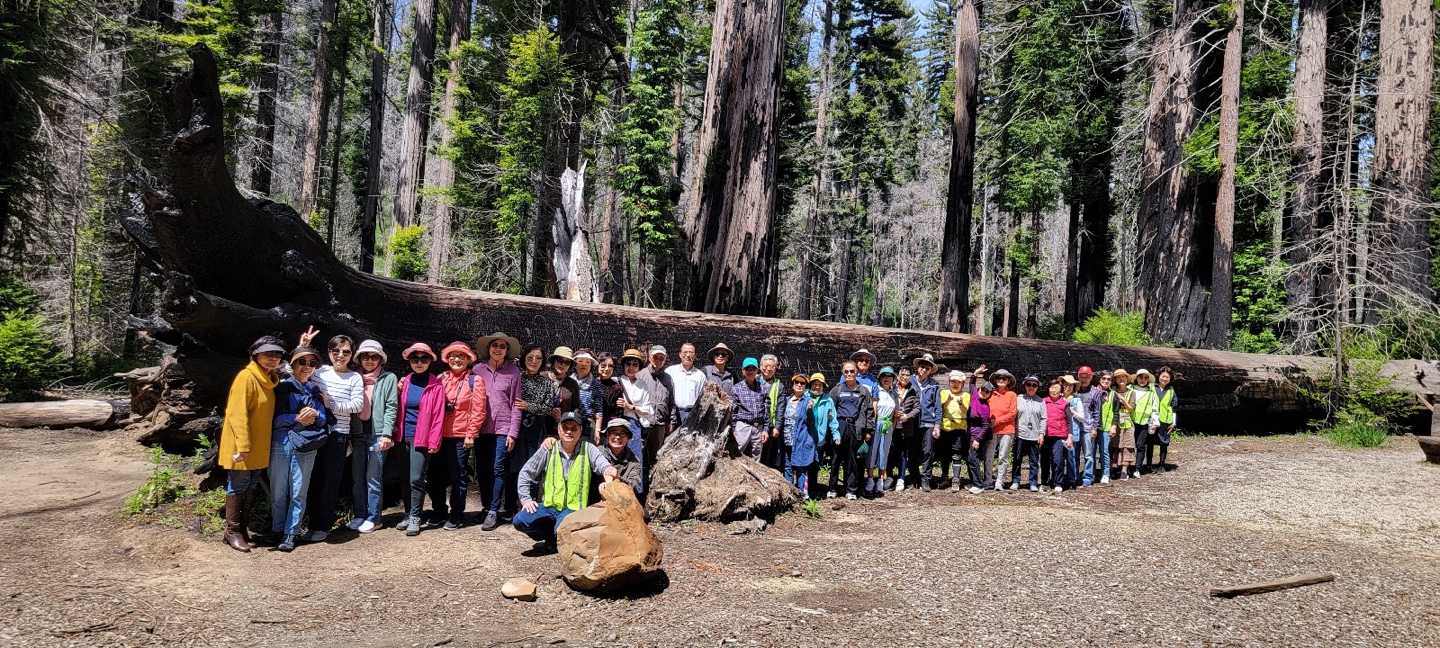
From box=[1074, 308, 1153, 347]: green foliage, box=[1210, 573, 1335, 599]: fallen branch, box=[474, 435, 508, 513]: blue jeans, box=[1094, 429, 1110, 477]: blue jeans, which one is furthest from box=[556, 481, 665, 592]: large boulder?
box=[1074, 308, 1153, 347]: green foliage

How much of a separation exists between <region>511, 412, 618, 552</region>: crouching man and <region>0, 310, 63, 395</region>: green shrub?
37.4 feet

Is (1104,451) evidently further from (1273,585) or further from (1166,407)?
(1273,585)

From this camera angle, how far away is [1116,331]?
16.8 meters

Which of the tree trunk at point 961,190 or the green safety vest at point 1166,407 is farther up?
the tree trunk at point 961,190

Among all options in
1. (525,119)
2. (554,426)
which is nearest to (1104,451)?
(554,426)

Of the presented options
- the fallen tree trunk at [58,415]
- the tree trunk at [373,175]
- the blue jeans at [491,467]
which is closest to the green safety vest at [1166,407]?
the blue jeans at [491,467]

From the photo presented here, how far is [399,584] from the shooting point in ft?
16.0

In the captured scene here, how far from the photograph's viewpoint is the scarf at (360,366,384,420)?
6.05m

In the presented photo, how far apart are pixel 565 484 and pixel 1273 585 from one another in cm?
498

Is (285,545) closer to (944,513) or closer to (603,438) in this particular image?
(603,438)

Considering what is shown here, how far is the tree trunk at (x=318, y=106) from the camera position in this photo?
23.3 metres

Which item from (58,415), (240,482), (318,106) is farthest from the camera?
(318,106)

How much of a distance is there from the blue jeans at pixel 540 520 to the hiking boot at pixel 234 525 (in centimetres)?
192

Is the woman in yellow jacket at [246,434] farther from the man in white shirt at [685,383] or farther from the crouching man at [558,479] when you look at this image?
the man in white shirt at [685,383]
